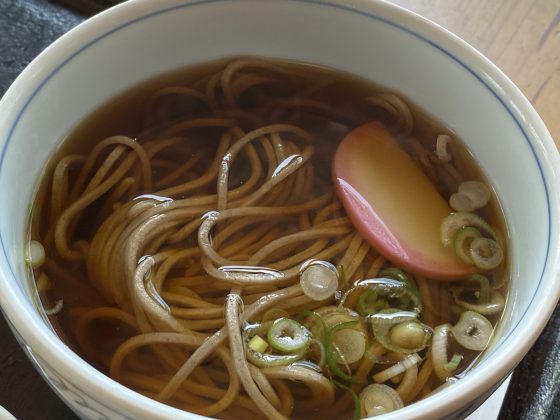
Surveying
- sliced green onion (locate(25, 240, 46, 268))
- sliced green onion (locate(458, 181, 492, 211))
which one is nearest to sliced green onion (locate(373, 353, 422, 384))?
sliced green onion (locate(458, 181, 492, 211))

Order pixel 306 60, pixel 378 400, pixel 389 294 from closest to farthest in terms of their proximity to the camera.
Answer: pixel 378 400 → pixel 389 294 → pixel 306 60

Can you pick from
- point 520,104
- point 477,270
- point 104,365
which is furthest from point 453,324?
point 104,365

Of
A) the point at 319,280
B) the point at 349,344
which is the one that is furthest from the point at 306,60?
the point at 349,344

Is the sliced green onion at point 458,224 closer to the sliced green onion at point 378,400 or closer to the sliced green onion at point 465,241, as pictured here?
the sliced green onion at point 465,241

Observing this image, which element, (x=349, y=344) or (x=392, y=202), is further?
(x=392, y=202)

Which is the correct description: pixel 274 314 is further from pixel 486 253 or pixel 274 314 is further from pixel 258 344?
pixel 486 253

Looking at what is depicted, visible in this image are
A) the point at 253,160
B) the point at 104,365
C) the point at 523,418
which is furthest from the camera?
the point at 253,160

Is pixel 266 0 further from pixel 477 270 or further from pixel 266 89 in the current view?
pixel 477 270

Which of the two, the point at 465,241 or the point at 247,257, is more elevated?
the point at 465,241
